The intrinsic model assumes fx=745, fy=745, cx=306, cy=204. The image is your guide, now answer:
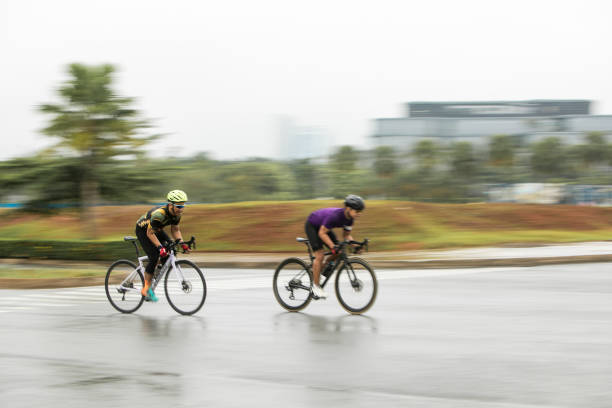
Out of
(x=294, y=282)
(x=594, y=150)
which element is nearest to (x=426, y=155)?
(x=594, y=150)

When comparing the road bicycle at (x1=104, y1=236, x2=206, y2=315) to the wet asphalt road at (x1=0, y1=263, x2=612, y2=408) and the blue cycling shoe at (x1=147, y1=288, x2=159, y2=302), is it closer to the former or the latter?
the blue cycling shoe at (x1=147, y1=288, x2=159, y2=302)

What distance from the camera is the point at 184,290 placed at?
36.2ft

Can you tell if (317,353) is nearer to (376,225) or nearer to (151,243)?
(151,243)

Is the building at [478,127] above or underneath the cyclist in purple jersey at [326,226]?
above

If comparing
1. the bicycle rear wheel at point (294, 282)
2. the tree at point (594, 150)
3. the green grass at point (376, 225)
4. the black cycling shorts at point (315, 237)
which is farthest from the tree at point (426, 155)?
the black cycling shorts at point (315, 237)

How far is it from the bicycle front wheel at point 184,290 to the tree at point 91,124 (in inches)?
739

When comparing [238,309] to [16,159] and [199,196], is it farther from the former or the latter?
[199,196]

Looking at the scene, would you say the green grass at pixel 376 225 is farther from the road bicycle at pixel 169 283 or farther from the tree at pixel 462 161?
the tree at pixel 462 161

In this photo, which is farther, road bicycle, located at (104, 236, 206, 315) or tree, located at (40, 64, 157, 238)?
tree, located at (40, 64, 157, 238)

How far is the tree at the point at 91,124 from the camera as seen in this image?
28.6 meters

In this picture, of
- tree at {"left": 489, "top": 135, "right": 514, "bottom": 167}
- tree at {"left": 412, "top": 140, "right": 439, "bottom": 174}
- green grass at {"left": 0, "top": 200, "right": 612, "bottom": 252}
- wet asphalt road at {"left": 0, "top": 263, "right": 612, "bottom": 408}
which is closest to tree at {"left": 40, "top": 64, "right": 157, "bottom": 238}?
green grass at {"left": 0, "top": 200, "right": 612, "bottom": 252}

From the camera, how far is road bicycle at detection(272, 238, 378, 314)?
10.6 m

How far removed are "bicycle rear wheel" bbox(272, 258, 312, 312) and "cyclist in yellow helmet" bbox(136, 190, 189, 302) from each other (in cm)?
154

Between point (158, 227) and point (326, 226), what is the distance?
8.10 ft
